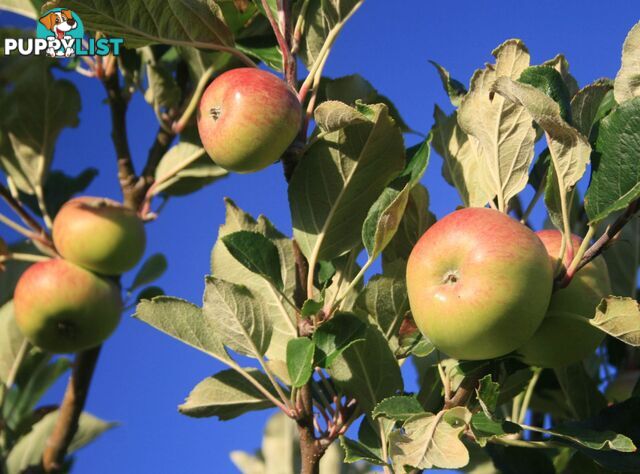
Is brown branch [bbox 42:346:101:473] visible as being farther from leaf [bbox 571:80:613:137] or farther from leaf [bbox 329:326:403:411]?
leaf [bbox 571:80:613:137]

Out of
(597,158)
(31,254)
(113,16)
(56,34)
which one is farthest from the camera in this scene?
(31,254)

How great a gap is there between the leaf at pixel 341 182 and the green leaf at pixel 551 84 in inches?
7.4

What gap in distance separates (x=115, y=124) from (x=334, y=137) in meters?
0.91

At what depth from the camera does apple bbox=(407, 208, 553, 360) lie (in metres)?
0.83

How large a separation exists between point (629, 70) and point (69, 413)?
4.38 feet

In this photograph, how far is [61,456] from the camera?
67.7 inches

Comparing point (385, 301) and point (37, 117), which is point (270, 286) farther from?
point (37, 117)

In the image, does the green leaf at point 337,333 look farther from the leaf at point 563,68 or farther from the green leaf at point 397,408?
the leaf at point 563,68

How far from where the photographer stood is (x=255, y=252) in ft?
3.27

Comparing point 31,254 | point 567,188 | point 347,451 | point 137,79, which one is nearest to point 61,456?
point 31,254

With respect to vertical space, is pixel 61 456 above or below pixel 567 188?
below

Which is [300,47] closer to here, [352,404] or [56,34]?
[352,404]

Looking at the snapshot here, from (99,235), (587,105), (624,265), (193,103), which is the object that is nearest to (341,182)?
(587,105)

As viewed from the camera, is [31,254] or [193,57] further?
[31,254]
